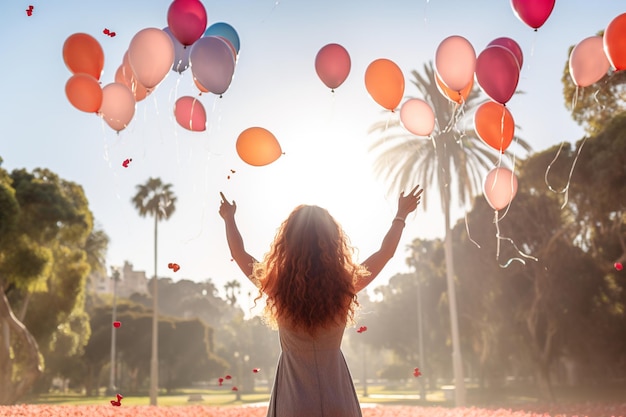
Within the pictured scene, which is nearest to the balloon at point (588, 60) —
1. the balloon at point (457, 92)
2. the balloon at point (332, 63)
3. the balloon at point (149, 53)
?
the balloon at point (457, 92)

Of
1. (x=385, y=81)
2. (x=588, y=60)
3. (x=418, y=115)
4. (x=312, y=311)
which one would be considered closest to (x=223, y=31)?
(x=385, y=81)

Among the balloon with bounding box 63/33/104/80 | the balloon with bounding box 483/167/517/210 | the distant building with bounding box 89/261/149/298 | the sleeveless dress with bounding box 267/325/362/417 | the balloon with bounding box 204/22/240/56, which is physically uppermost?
the distant building with bounding box 89/261/149/298

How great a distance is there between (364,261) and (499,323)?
32791 mm

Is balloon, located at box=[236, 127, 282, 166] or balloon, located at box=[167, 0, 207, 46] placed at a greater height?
balloon, located at box=[167, 0, 207, 46]

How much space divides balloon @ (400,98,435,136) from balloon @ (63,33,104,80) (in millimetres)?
4415

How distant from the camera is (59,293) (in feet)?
96.2

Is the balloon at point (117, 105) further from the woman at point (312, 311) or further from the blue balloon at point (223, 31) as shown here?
the woman at point (312, 311)

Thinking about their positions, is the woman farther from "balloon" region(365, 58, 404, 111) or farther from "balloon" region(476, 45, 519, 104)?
"balloon" region(365, 58, 404, 111)

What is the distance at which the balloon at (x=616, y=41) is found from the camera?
764cm

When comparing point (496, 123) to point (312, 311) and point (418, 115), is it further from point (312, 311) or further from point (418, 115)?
point (312, 311)

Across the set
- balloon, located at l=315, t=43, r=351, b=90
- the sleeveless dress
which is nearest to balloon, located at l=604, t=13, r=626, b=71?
balloon, located at l=315, t=43, r=351, b=90

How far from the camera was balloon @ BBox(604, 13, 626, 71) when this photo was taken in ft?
25.1

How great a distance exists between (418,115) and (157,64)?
3854 mm

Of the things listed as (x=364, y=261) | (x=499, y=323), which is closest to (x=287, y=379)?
(x=364, y=261)
